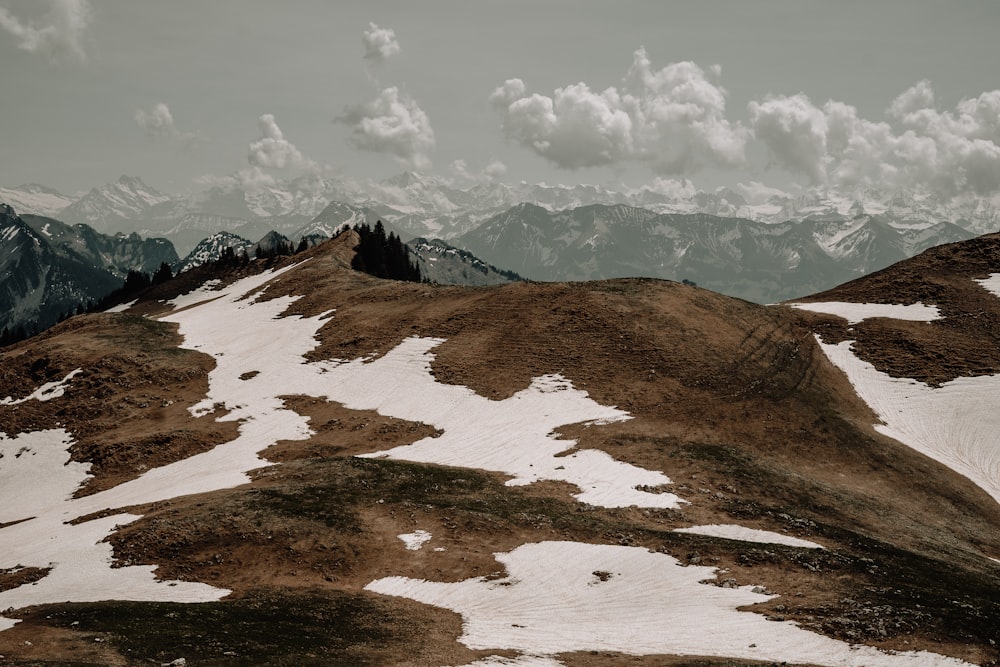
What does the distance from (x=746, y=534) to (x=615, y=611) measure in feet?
35.5

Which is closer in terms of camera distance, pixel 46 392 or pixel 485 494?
pixel 485 494

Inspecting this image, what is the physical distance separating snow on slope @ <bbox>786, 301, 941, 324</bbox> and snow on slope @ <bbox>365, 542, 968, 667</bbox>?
63937mm

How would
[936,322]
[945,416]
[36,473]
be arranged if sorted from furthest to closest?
1. [936,322]
2. [945,416]
3. [36,473]

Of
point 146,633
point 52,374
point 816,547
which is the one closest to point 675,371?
point 816,547

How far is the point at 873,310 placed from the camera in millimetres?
86250

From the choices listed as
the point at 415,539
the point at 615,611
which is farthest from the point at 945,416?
the point at 415,539

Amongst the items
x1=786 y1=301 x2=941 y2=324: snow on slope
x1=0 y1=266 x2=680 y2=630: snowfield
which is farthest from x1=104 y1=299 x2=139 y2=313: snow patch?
x1=786 y1=301 x2=941 y2=324: snow on slope

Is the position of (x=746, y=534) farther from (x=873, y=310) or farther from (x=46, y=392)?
(x=46, y=392)

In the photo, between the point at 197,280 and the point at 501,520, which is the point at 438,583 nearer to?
the point at 501,520

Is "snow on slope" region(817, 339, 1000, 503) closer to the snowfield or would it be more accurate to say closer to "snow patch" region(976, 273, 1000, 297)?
"snow patch" region(976, 273, 1000, 297)

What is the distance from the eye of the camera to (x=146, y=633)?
24297mm

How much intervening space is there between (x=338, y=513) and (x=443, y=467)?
1016 centimetres

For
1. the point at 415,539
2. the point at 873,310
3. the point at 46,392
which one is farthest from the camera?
the point at 873,310

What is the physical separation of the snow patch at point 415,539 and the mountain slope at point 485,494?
0.95ft
